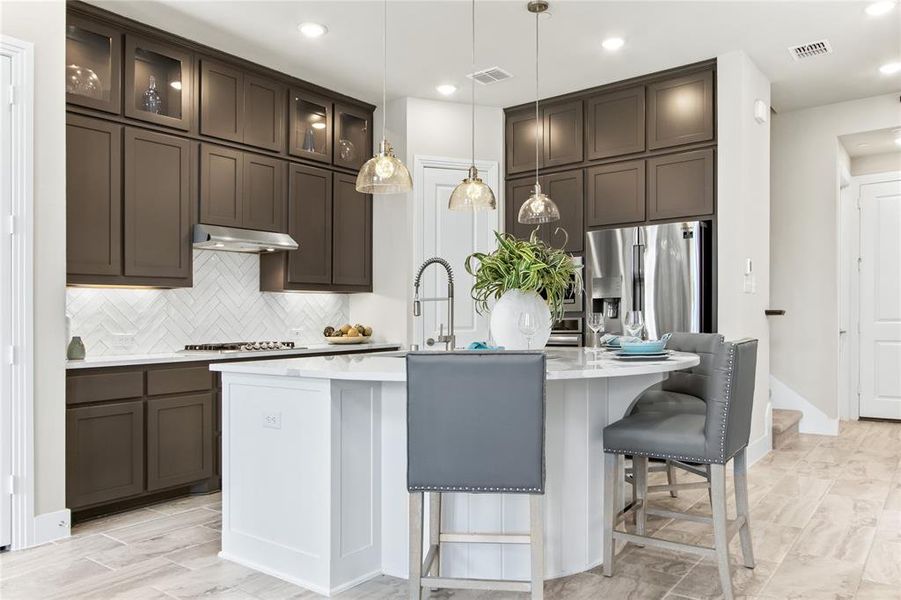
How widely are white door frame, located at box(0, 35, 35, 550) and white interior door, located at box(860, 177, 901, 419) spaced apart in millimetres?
7013

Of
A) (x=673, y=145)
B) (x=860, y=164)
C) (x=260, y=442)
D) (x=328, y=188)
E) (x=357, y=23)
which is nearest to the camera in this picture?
(x=260, y=442)

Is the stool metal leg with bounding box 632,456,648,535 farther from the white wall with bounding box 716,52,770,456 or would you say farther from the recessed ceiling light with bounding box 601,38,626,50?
the recessed ceiling light with bounding box 601,38,626,50

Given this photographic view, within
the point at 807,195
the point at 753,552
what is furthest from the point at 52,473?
the point at 807,195

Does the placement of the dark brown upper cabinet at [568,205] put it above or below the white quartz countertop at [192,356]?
above

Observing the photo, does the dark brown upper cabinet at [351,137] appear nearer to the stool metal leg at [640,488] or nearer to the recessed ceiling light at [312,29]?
the recessed ceiling light at [312,29]

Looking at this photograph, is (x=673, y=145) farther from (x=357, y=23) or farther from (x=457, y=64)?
(x=357, y=23)

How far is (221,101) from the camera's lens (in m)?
4.42

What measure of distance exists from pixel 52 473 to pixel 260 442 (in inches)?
48.9

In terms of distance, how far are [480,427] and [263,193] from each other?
324 centimetres

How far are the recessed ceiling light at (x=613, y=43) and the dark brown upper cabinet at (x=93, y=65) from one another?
306cm

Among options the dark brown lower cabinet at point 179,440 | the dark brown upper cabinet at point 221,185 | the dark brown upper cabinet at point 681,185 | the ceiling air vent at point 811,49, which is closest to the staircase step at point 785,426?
the dark brown upper cabinet at point 681,185

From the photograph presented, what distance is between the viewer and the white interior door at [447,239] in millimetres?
5398

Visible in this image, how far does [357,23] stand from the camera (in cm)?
402

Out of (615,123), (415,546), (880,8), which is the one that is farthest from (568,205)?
(415,546)
